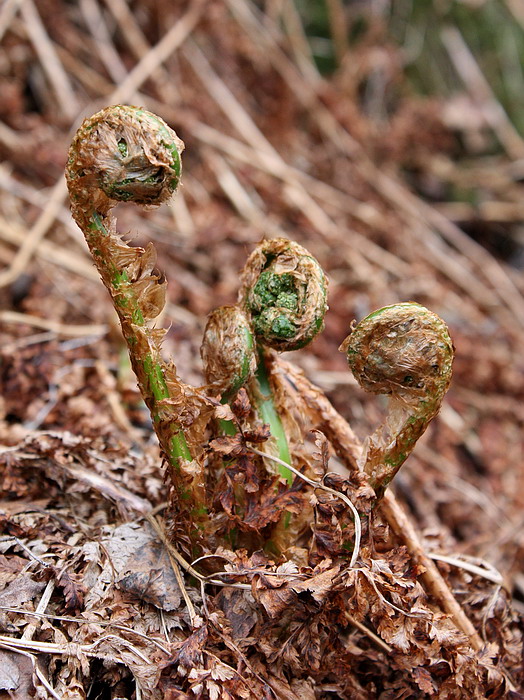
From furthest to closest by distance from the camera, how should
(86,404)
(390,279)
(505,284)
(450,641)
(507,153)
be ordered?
(507,153) < (505,284) < (390,279) < (86,404) < (450,641)

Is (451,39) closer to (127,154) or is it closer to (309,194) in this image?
(309,194)

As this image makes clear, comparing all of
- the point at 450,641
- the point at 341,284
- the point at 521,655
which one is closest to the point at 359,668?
the point at 450,641

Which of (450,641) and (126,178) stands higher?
(126,178)

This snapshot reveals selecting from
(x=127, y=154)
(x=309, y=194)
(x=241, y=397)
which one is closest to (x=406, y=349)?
(x=241, y=397)

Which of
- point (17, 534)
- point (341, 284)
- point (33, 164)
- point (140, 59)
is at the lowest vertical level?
point (17, 534)

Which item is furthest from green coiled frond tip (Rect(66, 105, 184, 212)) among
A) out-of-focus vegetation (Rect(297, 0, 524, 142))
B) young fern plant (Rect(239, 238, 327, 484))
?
out-of-focus vegetation (Rect(297, 0, 524, 142))

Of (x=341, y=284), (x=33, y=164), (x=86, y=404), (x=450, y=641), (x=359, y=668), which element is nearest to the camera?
(x=450, y=641)

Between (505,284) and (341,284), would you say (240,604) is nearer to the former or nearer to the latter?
(341,284)

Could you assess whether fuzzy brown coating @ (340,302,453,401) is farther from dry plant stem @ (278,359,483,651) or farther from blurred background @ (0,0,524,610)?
blurred background @ (0,0,524,610)
